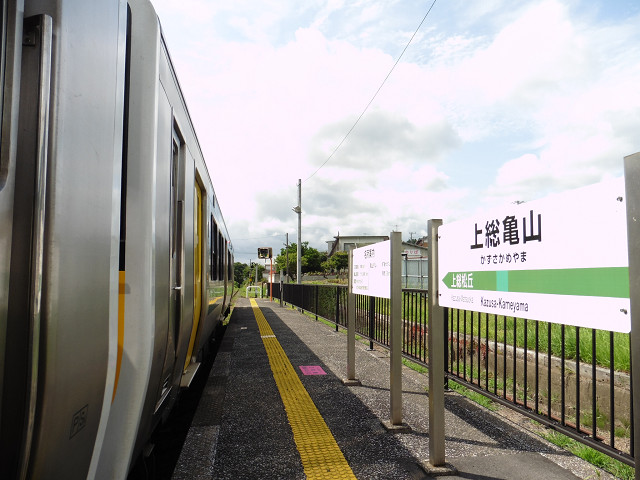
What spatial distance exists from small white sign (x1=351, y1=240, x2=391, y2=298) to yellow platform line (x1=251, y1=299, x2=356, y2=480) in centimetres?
122

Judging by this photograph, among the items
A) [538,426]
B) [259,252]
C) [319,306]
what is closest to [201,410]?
[538,426]

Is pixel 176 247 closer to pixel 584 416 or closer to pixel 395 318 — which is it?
pixel 395 318

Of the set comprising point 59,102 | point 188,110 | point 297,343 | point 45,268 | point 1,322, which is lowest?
point 297,343

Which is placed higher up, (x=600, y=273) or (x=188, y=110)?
(x=188, y=110)

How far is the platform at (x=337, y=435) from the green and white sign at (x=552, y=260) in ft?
3.67

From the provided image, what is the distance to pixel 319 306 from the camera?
37.4 ft

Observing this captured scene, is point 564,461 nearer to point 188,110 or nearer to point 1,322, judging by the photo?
point 1,322

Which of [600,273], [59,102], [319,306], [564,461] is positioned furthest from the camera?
[319,306]

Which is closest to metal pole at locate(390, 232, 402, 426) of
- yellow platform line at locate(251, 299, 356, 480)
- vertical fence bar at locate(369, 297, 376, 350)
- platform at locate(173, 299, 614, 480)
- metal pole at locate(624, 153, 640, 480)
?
platform at locate(173, 299, 614, 480)

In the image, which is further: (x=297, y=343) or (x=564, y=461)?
(x=297, y=343)

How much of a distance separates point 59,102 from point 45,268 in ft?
1.40

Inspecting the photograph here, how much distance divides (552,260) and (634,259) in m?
0.48

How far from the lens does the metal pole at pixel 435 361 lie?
112 inches

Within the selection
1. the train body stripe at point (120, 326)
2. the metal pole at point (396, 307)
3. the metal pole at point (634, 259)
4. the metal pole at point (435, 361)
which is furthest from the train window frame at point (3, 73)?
the metal pole at point (396, 307)
